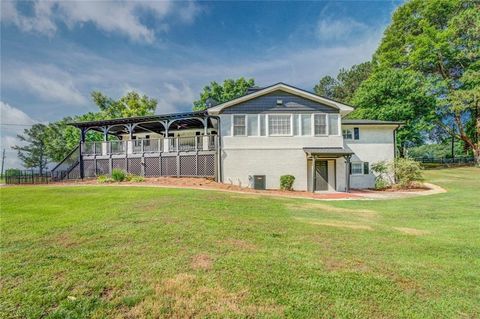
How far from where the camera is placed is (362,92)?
3083 centimetres

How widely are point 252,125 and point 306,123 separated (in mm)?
3879

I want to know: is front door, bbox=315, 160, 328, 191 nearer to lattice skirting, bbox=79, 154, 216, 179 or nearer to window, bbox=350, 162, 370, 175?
window, bbox=350, 162, 370, 175

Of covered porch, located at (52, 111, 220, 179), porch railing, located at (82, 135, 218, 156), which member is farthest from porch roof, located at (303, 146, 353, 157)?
porch railing, located at (82, 135, 218, 156)

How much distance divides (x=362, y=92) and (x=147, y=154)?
25995mm

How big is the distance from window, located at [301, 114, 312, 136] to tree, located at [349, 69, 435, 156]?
14.8 metres

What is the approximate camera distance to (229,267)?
384cm

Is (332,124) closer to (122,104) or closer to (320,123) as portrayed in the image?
(320,123)

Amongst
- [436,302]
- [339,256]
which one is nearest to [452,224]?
[339,256]

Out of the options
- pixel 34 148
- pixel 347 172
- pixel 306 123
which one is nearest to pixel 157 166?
pixel 306 123

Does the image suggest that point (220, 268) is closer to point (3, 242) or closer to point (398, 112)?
point (3, 242)

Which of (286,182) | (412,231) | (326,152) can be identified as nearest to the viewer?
(412,231)

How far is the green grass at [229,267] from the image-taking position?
2.85 m

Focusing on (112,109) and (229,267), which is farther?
(112,109)

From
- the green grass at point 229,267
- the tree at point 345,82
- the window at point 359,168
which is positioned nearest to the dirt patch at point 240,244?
the green grass at point 229,267
